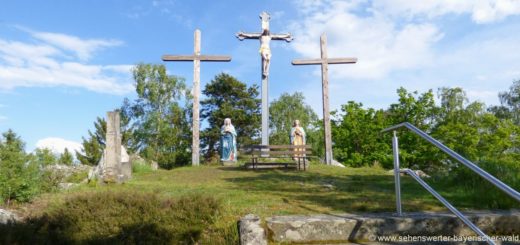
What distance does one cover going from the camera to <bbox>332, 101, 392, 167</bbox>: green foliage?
2658 centimetres

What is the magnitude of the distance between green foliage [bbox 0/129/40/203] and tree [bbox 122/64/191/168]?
2551cm

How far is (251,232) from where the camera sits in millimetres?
3855

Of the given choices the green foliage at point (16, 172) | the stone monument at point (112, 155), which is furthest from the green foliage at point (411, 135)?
the green foliage at point (16, 172)

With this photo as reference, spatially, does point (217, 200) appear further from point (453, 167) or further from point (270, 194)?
point (453, 167)

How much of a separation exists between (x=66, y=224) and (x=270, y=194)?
3337 millimetres

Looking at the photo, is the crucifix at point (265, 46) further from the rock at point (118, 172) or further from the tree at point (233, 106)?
the tree at point (233, 106)

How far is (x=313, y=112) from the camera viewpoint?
48.3m

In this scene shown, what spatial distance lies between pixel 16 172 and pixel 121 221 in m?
3.94

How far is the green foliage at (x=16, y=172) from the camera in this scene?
6.68 m

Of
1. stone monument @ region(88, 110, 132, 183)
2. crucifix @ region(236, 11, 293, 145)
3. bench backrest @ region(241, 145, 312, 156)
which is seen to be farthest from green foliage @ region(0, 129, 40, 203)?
crucifix @ region(236, 11, 293, 145)

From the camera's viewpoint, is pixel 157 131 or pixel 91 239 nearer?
pixel 91 239

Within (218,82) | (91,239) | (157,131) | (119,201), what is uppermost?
(218,82)

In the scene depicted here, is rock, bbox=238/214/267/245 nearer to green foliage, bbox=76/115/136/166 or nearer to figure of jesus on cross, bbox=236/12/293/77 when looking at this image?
figure of jesus on cross, bbox=236/12/293/77

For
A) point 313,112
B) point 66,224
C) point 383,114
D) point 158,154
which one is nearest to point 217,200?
point 66,224
